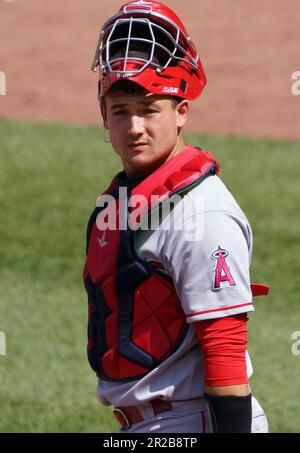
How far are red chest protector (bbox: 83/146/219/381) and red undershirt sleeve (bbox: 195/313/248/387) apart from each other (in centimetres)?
15

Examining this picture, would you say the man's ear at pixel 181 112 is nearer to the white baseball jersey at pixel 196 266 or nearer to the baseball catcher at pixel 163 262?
the baseball catcher at pixel 163 262

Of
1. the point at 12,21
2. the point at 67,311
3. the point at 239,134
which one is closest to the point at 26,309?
the point at 67,311

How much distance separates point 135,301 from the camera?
302 centimetres

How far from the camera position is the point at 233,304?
286 centimetres

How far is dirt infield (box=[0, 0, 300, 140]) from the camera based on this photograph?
14.3m

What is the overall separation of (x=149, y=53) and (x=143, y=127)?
0.79ft

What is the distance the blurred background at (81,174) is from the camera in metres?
6.65

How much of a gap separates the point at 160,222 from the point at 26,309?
5.13 metres

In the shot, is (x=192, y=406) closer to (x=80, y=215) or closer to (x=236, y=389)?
(x=236, y=389)

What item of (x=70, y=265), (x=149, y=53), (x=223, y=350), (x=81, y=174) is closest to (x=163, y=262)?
(x=223, y=350)

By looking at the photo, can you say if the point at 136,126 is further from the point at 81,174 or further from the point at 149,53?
the point at 81,174

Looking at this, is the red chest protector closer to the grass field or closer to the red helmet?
the red helmet

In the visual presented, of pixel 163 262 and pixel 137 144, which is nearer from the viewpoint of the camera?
pixel 163 262

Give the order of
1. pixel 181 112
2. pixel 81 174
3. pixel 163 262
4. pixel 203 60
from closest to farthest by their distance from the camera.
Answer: pixel 163 262, pixel 181 112, pixel 81 174, pixel 203 60
